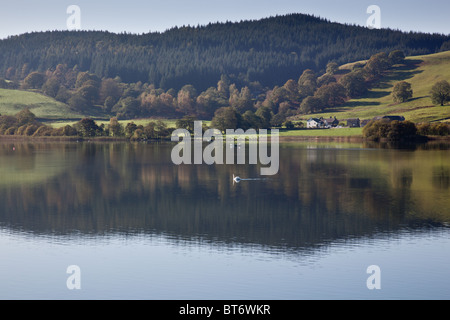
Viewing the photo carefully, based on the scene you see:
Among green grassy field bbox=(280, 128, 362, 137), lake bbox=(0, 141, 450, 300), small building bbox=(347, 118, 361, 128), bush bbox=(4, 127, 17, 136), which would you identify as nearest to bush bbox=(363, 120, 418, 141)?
green grassy field bbox=(280, 128, 362, 137)

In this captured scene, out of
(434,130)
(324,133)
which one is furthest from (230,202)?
(324,133)

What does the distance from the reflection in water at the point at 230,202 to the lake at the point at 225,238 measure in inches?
5.1

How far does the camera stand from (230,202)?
139 ft

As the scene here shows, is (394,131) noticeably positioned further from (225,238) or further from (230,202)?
(225,238)

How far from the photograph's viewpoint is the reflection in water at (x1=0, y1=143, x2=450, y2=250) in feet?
105

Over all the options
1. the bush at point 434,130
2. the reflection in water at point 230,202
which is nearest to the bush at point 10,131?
the reflection in water at point 230,202

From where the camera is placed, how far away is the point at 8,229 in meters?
32.8

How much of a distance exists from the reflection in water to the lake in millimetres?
129

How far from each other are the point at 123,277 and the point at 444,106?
586 feet

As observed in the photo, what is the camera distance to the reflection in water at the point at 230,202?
105ft

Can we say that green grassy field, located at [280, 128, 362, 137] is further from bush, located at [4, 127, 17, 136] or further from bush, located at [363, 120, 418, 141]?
bush, located at [4, 127, 17, 136]

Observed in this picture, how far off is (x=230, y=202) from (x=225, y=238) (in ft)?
41.4
